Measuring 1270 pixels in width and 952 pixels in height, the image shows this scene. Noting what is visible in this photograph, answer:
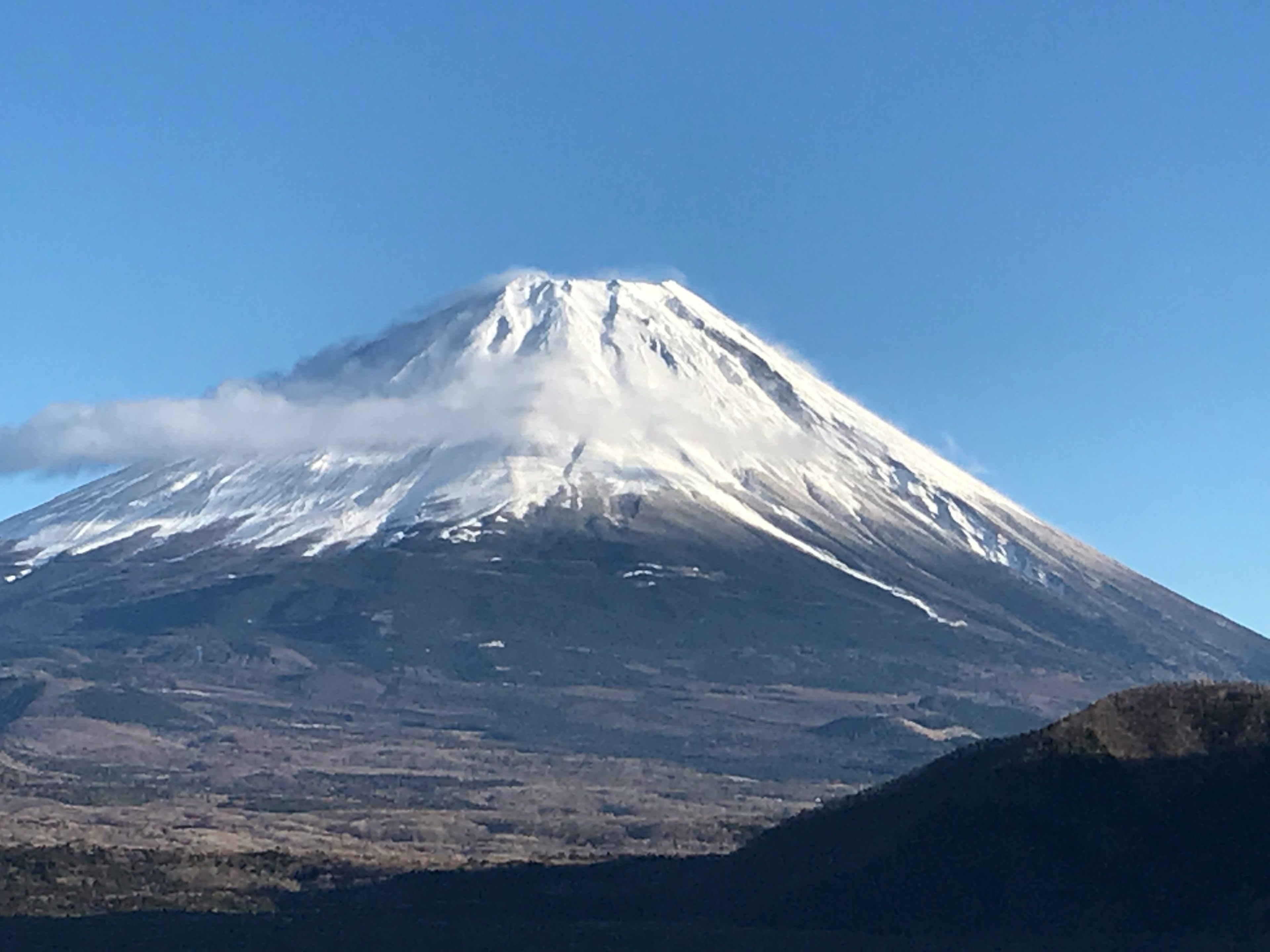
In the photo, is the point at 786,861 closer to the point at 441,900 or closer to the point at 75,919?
the point at 441,900

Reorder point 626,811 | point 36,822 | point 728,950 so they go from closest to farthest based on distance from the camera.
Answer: point 728,950 < point 36,822 < point 626,811

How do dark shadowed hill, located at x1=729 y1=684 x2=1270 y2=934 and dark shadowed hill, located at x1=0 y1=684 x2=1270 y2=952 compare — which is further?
dark shadowed hill, located at x1=729 y1=684 x2=1270 y2=934

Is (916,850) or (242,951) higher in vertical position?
(916,850)

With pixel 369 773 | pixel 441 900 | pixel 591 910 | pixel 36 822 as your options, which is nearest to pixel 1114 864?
pixel 591 910

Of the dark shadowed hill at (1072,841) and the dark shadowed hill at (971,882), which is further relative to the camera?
the dark shadowed hill at (1072,841)

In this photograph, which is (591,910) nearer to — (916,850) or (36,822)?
(916,850)

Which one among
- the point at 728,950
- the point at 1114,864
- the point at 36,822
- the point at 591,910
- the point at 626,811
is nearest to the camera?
the point at 728,950

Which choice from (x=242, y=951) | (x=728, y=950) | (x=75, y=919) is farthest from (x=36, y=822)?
(x=728, y=950)

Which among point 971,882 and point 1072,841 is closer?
point 971,882

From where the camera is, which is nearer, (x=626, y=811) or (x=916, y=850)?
(x=916, y=850)

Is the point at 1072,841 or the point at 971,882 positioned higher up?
the point at 1072,841
